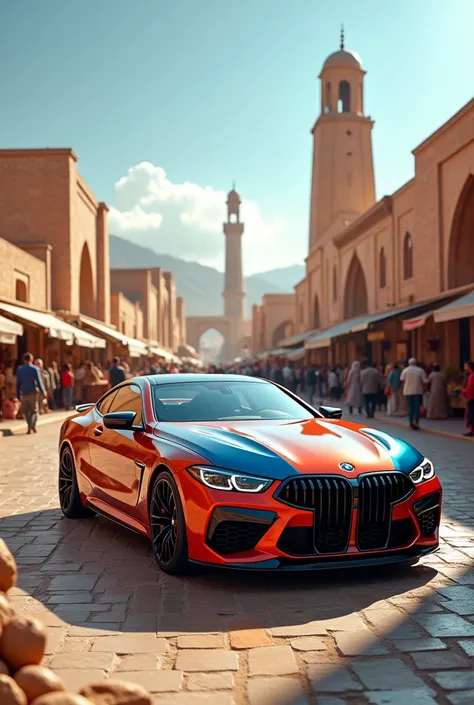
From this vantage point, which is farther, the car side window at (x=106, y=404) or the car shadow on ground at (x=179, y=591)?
the car side window at (x=106, y=404)

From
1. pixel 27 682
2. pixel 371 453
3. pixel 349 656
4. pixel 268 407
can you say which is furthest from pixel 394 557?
pixel 27 682

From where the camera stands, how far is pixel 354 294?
37.5 m

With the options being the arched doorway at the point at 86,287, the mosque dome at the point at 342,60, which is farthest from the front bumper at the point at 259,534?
the mosque dome at the point at 342,60

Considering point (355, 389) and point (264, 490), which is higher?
point (355, 389)

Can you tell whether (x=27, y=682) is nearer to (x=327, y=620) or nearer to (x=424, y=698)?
(x=424, y=698)

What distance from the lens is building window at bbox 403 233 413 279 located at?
27.1 metres

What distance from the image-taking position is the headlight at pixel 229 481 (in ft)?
15.8

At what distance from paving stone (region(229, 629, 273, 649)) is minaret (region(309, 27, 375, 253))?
44.4 meters

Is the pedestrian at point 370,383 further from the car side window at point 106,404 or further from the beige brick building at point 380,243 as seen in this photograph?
the car side window at point 106,404

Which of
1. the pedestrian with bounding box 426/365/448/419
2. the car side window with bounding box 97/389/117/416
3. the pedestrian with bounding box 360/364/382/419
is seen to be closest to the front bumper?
the car side window with bounding box 97/389/117/416

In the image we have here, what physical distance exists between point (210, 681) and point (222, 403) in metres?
3.16

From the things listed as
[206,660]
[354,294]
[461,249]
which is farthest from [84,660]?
[354,294]

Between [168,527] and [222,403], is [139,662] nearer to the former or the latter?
[168,527]

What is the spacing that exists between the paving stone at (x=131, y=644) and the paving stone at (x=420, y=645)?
1113 mm
